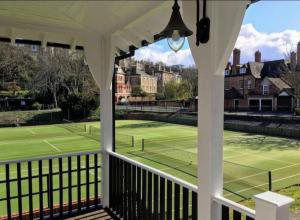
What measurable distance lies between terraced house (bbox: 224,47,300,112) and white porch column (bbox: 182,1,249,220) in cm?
2684

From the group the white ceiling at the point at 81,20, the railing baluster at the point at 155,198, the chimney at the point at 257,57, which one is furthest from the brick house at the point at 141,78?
the railing baluster at the point at 155,198

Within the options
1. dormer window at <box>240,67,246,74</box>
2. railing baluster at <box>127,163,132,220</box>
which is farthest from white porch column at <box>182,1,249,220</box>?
dormer window at <box>240,67,246,74</box>

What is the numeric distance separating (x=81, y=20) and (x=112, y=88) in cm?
109

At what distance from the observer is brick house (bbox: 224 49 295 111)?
27.5 m

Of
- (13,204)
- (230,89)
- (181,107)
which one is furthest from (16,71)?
(13,204)

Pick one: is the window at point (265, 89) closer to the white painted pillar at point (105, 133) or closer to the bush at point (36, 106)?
the bush at point (36, 106)

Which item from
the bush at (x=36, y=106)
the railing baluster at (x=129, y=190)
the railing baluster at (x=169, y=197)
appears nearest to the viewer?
the railing baluster at (x=169, y=197)

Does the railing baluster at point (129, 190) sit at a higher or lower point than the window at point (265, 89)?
lower

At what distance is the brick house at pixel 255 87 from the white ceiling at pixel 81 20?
1016 inches

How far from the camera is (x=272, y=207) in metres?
1.39

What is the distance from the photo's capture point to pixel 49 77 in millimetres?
29312

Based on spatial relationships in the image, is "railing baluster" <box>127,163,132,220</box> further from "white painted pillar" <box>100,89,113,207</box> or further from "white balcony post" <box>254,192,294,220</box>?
"white balcony post" <box>254,192,294,220</box>

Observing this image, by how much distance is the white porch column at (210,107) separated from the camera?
1631 millimetres

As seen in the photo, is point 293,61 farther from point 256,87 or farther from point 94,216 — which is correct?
point 94,216
